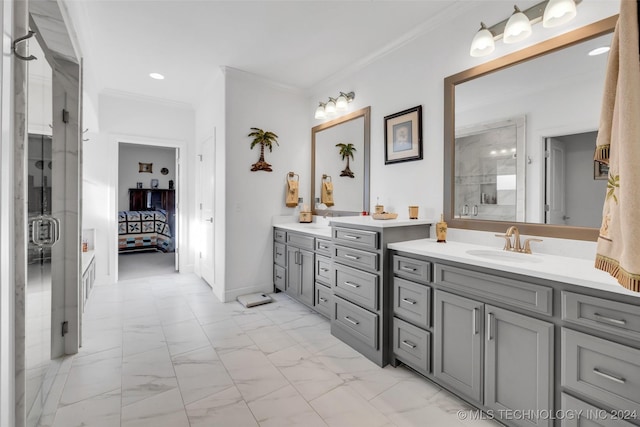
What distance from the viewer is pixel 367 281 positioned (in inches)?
88.9

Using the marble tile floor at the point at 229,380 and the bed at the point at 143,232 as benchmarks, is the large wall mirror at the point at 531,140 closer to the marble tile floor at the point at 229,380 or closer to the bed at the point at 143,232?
the marble tile floor at the point at 229,380

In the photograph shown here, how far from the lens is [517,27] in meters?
1.90

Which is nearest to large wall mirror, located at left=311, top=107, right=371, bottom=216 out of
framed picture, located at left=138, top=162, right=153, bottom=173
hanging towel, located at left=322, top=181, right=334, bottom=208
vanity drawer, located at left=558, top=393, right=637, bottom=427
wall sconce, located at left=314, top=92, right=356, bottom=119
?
hanging towel, located at left=322, top=181, right=334, bottom=208

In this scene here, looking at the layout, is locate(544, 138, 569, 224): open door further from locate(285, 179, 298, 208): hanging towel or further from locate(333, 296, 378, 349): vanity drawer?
locate(285, 179, 298, 208): hanging towel

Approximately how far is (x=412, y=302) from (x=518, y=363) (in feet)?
2.14

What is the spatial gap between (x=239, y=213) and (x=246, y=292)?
98 cm

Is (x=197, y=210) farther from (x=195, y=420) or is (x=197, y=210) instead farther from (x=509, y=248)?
(x=509, y=248)

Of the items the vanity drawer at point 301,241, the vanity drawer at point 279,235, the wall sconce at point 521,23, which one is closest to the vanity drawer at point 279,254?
the vanity drawer at point 279,235

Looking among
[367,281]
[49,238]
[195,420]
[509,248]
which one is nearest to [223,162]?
[49,238]

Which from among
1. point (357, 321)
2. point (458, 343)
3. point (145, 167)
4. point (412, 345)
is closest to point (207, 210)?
point (357, 321)

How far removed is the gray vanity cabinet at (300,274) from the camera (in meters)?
3.17

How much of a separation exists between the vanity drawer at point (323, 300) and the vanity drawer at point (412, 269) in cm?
100

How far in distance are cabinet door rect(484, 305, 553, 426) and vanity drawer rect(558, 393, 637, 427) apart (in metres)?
0.06

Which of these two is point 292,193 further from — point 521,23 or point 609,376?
point 609,376
